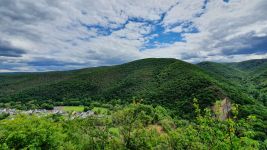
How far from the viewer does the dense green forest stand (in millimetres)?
11141

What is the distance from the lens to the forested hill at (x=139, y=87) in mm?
84938

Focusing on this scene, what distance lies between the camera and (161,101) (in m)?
92.6

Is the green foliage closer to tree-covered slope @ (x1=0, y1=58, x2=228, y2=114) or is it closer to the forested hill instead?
the forested hill

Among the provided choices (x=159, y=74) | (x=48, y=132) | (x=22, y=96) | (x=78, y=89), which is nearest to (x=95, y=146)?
(x=48, y=132)

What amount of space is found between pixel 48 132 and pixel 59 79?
152844 millimetres

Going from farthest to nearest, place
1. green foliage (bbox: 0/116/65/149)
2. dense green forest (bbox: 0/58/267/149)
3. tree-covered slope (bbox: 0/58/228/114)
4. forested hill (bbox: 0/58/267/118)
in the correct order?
tree-covered slope (bbox: 0/58/228/114), forested hill (bbox: 0/58/267/118), green foliage (bbox: 0/116/65/149), dense green forest (bbox: 0/58/267/149)

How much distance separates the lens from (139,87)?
4540 inches

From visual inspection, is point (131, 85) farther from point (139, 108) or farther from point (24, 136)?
point (24, 136)

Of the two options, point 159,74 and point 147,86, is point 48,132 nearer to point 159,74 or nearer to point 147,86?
point 147,86

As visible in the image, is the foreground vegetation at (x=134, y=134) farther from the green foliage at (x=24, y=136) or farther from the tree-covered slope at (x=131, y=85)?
the tree-covered slope at (x=131, y=85)

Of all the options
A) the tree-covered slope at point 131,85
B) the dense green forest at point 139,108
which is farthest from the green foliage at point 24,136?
the tree-covered slope at point 131,85

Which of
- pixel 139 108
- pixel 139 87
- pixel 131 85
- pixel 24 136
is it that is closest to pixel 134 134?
pixel 139 108

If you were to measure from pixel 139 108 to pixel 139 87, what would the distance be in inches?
3423

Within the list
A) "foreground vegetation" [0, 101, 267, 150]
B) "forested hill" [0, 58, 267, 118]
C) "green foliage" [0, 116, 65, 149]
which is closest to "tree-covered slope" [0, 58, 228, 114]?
"forested hill" [0, 58, 267, 118]
